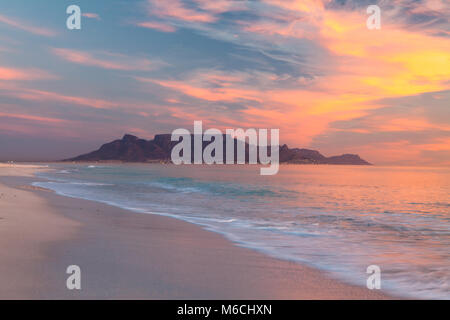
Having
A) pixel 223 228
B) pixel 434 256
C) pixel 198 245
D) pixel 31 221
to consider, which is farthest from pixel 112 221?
pixel 434 256

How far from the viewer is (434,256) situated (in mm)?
8500

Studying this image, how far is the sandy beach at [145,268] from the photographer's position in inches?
205

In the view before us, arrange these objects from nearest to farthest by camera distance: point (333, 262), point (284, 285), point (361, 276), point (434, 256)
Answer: point (284, 285) < point (361, 276) < point (333, 262) < point (434, 256)

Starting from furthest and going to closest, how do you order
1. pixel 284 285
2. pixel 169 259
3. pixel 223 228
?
pixel 223 228
pixel 169 259
pixel 284 285

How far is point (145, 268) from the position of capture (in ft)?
20.9

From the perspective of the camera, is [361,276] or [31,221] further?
[31,221]

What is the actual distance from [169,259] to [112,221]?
231 inches

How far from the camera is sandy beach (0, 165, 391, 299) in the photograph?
5207mm

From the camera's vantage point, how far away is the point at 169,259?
7.14 m
